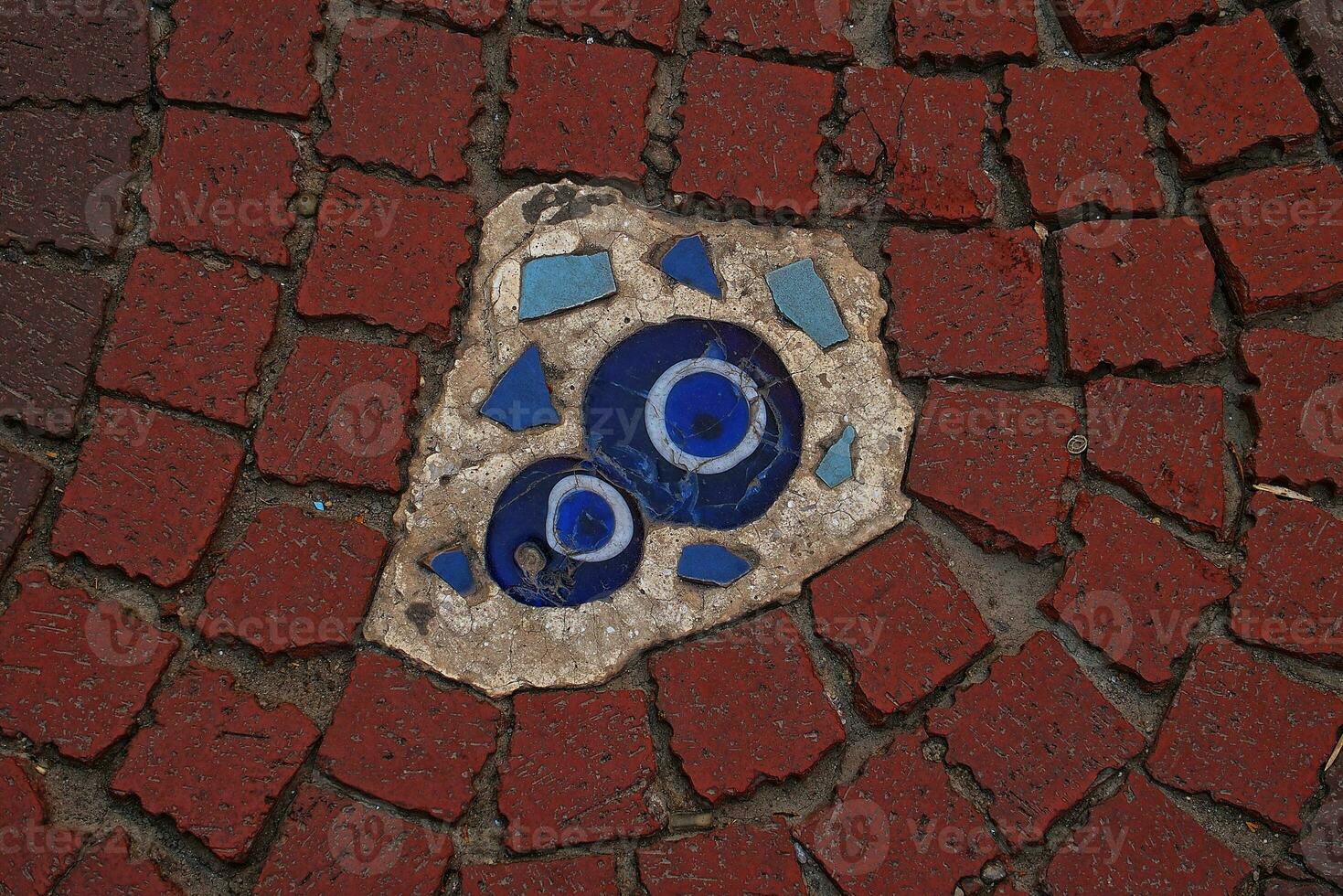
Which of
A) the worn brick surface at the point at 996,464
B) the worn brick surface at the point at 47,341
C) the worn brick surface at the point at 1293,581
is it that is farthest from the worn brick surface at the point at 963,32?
the worn brick surface at the point at 47,341

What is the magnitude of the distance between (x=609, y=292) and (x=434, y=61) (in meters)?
0.60

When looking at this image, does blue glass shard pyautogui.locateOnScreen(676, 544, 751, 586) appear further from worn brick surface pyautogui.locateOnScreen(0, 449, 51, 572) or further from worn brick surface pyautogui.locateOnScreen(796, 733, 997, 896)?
worn brick surface pyautogui.locateOnScreen(0, 449, 51, 572)

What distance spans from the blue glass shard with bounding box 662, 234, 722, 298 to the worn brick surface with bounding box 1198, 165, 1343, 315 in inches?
40.6

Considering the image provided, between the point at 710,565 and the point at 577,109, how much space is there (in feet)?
3.15

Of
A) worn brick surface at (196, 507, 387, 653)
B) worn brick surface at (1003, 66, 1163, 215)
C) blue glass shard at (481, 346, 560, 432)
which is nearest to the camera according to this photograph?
worn brick surface at (196, 507, 387, 653)

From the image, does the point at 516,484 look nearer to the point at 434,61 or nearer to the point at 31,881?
the point at 434,61

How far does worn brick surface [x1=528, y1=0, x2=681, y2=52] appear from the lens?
2166 millimetres

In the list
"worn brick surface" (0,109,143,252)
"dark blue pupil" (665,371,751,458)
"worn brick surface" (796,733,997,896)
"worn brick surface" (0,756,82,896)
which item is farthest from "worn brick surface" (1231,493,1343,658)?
"worn brick surface" (0,109,143,252)

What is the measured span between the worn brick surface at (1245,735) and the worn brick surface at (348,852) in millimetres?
1348

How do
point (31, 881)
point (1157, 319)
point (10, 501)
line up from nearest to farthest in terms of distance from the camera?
point (31, 881) → point (10, 501) → point (1157, 319)

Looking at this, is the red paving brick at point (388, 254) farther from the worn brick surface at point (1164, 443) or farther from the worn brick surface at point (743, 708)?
the worn brick surface at point (1164, 443)

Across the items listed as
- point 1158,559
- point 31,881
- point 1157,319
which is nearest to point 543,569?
point 31,881

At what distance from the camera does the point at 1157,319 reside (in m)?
2.09

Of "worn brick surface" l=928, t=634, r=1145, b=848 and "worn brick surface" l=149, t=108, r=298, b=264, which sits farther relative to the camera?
"worn brick surface" l=149, t=108, r=298, b=264
